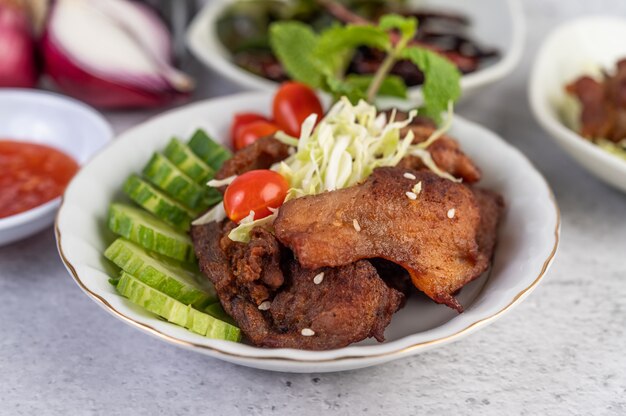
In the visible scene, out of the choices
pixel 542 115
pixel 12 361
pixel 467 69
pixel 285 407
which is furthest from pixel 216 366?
pixel 467 69

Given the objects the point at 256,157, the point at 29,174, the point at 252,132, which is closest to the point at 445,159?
the point at 256,157

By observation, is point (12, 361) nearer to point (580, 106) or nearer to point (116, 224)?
point (116, 224)

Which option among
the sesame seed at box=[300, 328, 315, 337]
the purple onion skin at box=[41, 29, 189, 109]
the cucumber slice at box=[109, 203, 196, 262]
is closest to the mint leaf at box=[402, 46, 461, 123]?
the cucumber slice at box=[109, 203, 196, 262]

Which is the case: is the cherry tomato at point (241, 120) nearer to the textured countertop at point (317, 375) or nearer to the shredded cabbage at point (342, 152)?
the shredded cabbage at point (342, 152)

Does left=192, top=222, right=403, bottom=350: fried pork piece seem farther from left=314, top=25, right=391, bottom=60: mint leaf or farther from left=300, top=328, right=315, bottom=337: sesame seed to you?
left=314, top=25, right=391, bottom=60: mint leaf

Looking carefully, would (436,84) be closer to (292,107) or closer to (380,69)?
(380,69)

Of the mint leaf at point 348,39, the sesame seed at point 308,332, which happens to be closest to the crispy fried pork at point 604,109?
the mint leaf at point 348,39
